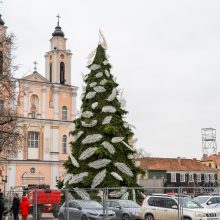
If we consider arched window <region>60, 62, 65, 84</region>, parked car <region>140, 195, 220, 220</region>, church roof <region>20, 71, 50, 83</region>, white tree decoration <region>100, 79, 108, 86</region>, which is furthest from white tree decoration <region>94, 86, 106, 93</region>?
arched window <region>60, 62, 65, 84</region>

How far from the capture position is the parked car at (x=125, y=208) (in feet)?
69.5

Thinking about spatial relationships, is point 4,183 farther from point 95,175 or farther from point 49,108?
point 95,175

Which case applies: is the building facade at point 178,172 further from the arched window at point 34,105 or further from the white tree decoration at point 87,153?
the white tree decoration at point 87,153

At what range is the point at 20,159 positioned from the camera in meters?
60.2

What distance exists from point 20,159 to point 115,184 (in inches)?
1363

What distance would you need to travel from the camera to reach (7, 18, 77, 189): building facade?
6088 cm

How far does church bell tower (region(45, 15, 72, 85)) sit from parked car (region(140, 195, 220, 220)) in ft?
155

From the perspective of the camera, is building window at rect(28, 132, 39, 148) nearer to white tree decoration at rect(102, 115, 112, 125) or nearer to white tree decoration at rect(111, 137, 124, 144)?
white tree decoration at rect(102, 115, 112, 125)

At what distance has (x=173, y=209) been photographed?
1919 centimetres

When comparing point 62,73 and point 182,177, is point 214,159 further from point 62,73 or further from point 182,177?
point 62,73

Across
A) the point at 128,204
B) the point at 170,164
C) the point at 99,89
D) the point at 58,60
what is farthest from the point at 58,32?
the point at 128,204

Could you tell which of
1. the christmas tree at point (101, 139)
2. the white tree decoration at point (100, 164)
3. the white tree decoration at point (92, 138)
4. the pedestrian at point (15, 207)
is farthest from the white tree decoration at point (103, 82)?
the pedestrian at point (15, 207)

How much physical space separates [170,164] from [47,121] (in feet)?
96.1

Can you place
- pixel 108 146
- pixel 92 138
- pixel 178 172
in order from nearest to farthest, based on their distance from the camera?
pixel 108 146 → pixel 92 138 → pixel 178 172
